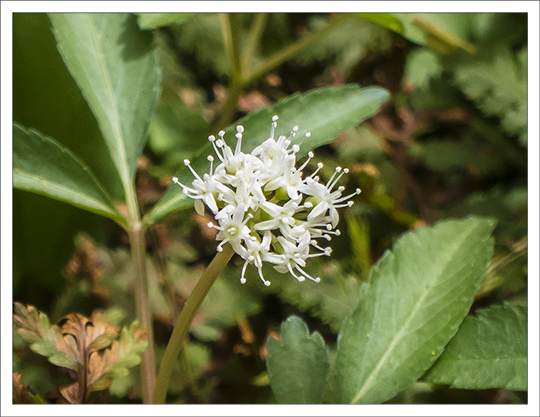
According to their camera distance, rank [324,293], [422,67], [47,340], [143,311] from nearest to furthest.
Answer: [47,340] → [143,311] → [324,293] → [422,67]

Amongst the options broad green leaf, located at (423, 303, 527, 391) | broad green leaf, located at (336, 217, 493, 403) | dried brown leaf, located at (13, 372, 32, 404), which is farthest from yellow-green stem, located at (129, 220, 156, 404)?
broad green leaf, located at (423, 303, 527, 391)

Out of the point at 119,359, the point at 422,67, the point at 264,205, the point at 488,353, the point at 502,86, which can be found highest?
the point at 422,67

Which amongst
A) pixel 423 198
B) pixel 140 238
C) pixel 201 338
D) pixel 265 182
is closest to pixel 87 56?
pixel 140 238

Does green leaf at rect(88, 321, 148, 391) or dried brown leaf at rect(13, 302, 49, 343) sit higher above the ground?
dried brown leaf at rect(13, 302, 49, 343)

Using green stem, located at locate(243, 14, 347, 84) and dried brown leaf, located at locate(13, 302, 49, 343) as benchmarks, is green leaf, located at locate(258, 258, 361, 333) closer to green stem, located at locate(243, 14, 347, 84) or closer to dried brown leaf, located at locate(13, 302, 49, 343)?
dried brown leaf, located at locate(13, 302, 49, 343)

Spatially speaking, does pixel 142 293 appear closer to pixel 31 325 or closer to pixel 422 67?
pixel 31 325

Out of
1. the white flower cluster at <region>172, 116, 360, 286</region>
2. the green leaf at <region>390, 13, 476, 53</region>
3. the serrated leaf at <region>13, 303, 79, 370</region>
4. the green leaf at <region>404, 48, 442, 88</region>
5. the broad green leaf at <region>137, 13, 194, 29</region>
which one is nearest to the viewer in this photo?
the white flower cluster at <region>172, 116, 360, 286</region>

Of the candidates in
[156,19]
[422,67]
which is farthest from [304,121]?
[422,67]

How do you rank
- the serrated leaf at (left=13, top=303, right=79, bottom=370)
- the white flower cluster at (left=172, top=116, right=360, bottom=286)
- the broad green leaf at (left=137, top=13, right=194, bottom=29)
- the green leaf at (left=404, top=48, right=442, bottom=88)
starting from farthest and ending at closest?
the green leaf at (left=404, top=48, right=442, bottom=88) → the broad green leaf at (left=137, top=13, right=194, bottom=29) → the serrated leaf at (left=13, top=303, right=79, bottom=370) → the white flower cluster at (left=172, top=116, right=360, bottom=286)
